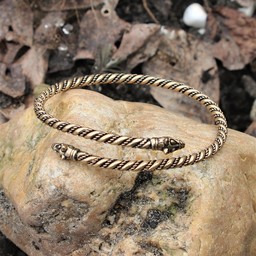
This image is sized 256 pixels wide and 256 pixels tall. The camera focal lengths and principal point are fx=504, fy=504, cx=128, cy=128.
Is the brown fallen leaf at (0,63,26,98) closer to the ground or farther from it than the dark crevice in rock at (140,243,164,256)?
farther from it

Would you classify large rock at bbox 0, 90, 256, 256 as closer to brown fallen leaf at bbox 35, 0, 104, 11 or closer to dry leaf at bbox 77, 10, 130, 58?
dry leaf at bbox 77, 10, 130, 58

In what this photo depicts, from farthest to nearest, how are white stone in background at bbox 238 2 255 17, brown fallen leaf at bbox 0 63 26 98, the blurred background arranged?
1. white stone in background at bbox 238 2 255 17
2. the blurred background
3. brown fallen leaf at bbox 0 63 26 98

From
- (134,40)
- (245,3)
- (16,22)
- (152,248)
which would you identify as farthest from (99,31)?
(152,248)

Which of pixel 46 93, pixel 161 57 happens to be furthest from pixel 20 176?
pixel 161 57

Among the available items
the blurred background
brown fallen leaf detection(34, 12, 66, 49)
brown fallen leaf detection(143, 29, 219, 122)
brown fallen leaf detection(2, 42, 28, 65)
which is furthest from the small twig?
brown fallen leaf detection(2, 42, 28, 65)

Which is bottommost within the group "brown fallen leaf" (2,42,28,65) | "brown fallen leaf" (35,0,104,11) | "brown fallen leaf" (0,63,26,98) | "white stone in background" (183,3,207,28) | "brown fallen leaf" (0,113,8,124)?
"brown fallen leaf" (0,113,8,124)

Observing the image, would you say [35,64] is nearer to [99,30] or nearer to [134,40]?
[99,30]
